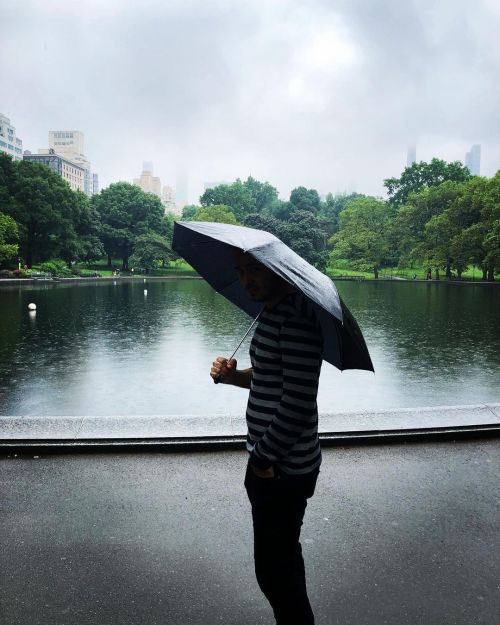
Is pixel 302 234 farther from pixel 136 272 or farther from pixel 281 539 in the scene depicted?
pixel 281 539

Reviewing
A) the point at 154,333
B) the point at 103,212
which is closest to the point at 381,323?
the point at 154,333

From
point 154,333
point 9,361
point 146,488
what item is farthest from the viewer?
point 154,333

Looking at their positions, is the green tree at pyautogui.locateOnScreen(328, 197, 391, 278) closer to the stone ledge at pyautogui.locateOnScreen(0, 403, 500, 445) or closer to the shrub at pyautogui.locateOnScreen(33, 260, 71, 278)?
the shrub at pyautogui.locateOnScreen(33, 260, 71, 278)

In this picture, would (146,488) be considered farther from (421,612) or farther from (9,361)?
(9,361)

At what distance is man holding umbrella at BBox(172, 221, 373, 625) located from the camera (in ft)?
6.16

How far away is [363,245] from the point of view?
53.7m

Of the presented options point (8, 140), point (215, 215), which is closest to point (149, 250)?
point (215, 215)

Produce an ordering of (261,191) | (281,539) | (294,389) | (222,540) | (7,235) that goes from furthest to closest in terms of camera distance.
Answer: (261,191) → (7,235) → (222,540) → (281,539) → (294,389)

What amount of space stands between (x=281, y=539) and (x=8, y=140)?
114 m

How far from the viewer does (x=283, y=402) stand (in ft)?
6.15

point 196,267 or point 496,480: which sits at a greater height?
point 196,267

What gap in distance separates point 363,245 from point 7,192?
1317 inches

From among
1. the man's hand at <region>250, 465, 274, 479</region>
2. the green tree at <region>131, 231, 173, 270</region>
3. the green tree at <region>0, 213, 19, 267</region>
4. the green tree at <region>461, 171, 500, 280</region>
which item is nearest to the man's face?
the man's hand at <region>250, 465, 274, 479</region>

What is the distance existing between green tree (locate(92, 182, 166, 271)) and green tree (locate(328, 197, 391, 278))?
20596 millimetres
